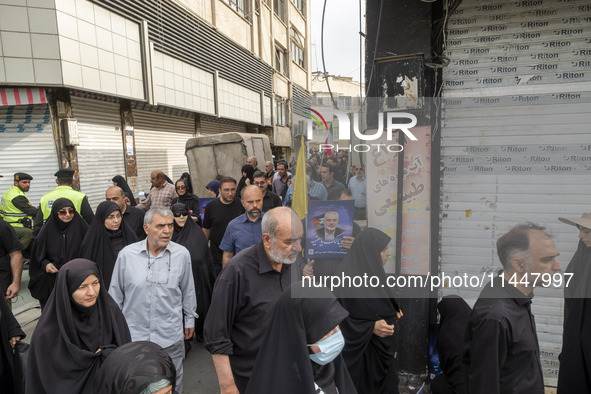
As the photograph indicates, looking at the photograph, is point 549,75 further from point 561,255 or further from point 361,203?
point 361,203

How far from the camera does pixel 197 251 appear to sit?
158 inches

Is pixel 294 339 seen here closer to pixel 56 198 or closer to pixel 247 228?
pixel 247 228

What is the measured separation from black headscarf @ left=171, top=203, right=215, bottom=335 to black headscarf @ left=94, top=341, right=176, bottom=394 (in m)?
2.24

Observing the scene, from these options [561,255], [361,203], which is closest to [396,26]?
[361,203]

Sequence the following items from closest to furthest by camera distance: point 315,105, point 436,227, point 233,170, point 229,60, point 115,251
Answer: point 315,105, point 436,227, point 115,251, point 233,170, point 229,60

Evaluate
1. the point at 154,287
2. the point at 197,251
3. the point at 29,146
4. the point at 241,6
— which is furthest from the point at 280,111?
the point at 154,287

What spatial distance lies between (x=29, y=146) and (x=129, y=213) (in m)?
4.72

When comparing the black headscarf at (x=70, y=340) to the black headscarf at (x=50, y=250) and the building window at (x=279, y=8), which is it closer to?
the black headscarf at (x=50, y=250)

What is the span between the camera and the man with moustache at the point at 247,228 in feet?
11.6

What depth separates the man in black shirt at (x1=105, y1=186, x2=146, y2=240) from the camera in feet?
13.7

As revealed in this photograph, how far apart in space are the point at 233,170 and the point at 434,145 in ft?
24.5

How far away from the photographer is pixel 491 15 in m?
2.80

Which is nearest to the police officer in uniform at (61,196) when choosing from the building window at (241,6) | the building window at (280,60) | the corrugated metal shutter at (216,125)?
the corrugated metal shutter at (216,125)

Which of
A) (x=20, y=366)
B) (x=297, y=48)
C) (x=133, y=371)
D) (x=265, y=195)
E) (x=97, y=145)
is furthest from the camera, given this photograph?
(x=297, y=48)
